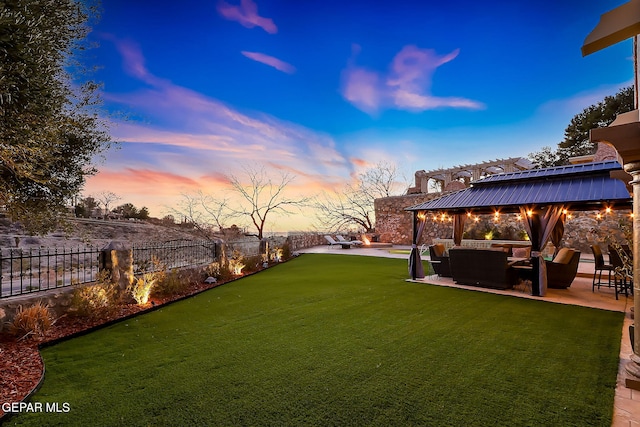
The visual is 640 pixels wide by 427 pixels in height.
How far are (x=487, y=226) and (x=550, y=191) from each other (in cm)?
1175

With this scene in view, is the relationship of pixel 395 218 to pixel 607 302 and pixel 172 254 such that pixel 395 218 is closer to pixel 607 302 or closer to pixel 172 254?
pixel 607 302

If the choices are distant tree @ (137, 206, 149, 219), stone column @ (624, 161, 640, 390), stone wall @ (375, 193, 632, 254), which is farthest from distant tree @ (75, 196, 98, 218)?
stone column @ (624, 161, 640, 390)

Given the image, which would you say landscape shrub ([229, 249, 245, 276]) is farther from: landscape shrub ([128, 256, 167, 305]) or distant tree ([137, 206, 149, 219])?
distant tree ([137, 206, 149, 219])

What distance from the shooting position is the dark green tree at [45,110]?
2.93m

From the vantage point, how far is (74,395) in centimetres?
275

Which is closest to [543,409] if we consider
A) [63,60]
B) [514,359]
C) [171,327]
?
[514,359]

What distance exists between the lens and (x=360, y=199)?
25984 millimetres

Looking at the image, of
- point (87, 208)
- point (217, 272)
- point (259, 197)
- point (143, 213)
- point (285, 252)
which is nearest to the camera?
point (217, 272)

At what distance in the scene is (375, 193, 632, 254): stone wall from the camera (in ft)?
48.4

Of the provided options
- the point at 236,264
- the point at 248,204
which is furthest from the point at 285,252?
the point at 236,264

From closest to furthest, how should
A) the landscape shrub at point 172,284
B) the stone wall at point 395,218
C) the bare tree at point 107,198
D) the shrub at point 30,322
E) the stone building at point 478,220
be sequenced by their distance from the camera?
the shrub at point 30,322, the landscape shrub at point 172,284, the bare tree at point 107,198, the stone building at point 478,220, the stone wall at point 395,218

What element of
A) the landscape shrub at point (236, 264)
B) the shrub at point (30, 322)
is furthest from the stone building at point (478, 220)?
the shrub at point (30, 322)

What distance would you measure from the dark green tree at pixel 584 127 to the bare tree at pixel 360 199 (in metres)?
11.6

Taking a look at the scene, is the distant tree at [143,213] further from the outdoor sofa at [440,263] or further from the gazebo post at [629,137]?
the gazebo post at [629,137]
